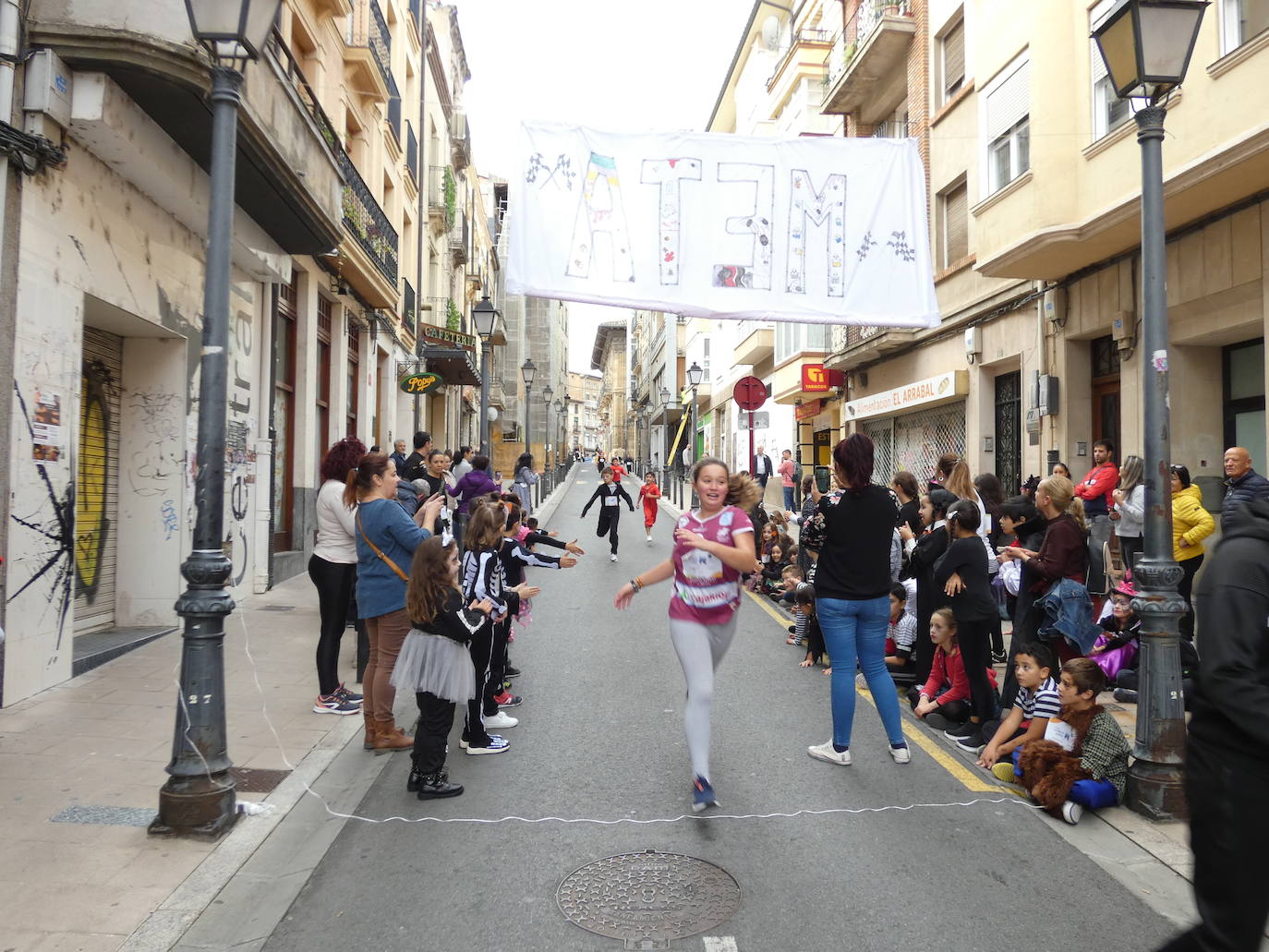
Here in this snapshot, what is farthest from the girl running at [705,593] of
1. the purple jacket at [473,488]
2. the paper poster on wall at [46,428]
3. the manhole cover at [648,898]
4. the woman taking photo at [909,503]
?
the purple jacket at [473,488]

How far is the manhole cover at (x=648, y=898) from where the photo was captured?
10.9 feet

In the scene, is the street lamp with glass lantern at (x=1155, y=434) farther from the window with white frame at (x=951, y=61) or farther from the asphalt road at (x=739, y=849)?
the window with white frame at (x=951, y=61)

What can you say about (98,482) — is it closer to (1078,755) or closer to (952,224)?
(1078,755)

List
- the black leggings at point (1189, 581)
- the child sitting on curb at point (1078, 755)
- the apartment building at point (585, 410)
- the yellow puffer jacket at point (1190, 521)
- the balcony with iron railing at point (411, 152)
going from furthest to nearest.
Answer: the apartment building at point (585, 410), the balcony with iron railing at point (411, 152), the black leggings at point (1189, 581), the yellow puffer jacket at point (1190, 521), the child sitting on curb at point (1078, 755)

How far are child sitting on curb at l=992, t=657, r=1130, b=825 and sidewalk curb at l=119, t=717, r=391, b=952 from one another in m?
3.58

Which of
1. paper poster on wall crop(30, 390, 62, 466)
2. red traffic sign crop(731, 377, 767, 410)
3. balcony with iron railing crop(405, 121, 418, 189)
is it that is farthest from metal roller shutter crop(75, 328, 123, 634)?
balcony with iron railing crop(405, 121, 418, 189)

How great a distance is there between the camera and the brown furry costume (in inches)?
175

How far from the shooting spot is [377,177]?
1873 cm

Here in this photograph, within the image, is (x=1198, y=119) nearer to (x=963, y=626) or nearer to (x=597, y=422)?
(x=963, y=626)

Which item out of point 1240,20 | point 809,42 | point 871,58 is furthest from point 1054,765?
point 809,42

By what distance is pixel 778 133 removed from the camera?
2883 centimetres

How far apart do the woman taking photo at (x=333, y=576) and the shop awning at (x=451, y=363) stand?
1938cm

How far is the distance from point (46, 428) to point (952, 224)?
1540 cm

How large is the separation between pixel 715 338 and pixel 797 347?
1833 cm
